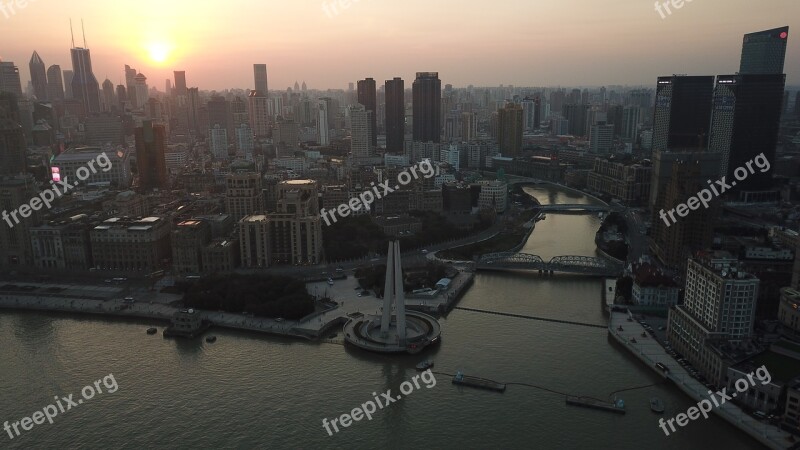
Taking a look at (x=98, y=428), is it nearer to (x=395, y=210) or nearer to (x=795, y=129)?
(x=395, y=210)

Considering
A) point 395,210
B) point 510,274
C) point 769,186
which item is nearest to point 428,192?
point 395,210

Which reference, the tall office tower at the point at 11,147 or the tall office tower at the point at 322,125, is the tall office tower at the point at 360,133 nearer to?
the tall office tower at the point at 322,125

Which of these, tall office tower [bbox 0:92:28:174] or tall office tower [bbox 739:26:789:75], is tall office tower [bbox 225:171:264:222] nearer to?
tall office tower [bbox 0:92:28:174]

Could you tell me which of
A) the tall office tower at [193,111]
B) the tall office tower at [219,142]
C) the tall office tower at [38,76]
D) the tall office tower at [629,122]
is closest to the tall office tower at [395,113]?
the tall office tower at [219,142]

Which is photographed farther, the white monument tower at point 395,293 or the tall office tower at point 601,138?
the tall office tower at point 601,138

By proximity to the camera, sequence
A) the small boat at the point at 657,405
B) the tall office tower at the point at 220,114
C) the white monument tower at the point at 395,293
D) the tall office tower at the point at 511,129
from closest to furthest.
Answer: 1. the small boat at the point at 657,405
2. the white monument tower at the point at 395,293
3. the tall office tower at the point at 511,129
4. the tall office tower at the point at 220,114

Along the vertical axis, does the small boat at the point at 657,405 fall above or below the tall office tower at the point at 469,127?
below
